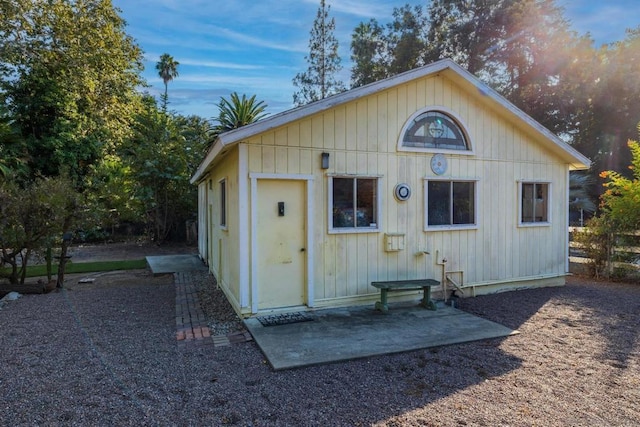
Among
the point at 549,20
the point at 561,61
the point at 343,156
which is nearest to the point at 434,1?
the point at 549,20

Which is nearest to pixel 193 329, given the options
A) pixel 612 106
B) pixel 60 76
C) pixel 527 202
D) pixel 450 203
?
pixel 450 203

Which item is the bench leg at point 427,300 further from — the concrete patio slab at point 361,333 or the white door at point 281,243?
the white door at point 281,243

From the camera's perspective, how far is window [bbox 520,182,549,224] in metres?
7.75

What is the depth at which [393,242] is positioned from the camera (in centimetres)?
632

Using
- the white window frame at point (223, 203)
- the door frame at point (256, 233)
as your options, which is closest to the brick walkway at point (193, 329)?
the door frame at point (256, 233)

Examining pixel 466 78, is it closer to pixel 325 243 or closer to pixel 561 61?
pixel 325 243

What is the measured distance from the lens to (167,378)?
12.3 ft

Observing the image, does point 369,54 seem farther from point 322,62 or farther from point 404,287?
point 404,287

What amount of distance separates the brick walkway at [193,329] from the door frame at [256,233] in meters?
0.69

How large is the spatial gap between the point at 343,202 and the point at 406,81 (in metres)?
2.29

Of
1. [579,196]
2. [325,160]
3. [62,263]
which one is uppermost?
[325,160]

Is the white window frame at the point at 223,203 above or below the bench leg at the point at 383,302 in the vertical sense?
above

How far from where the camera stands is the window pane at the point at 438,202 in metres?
6.74

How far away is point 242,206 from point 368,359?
2.65 meters
